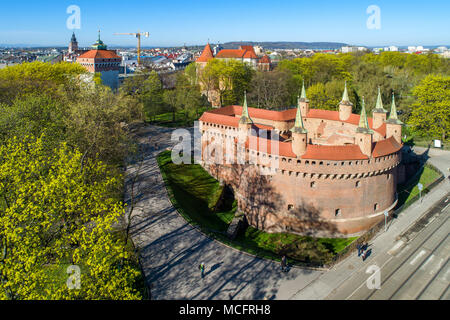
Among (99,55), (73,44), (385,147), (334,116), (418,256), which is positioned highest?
(73,44)

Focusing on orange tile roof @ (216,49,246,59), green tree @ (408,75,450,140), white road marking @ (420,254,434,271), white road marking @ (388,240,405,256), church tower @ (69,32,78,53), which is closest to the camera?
white road marking @ (420,254,434,271)

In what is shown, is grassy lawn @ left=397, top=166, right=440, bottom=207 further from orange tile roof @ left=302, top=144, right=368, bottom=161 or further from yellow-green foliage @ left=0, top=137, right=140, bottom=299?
yellow-green foliage @ left=0, top=137, right=140, bottom=299

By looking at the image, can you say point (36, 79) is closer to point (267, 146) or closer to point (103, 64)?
point (103, 64)

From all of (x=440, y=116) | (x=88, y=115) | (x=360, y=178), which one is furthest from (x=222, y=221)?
(x=440, y=116)

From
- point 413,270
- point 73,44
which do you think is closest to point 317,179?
point 413,270

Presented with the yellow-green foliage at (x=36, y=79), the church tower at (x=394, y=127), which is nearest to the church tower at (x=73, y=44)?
the yellow-green foliage at (x=36, y=79)

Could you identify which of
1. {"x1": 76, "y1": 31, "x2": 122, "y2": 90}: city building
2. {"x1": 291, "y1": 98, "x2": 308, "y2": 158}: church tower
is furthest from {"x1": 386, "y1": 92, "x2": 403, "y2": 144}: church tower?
{"x1": 76, "y1": 31, "x2": 122, "y2": 90}: city building
